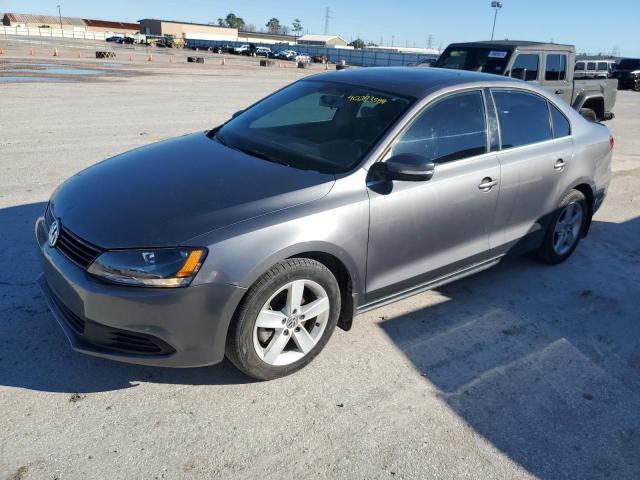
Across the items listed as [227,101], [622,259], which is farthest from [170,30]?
[622,259]

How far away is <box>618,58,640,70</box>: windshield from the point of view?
99.3 feet

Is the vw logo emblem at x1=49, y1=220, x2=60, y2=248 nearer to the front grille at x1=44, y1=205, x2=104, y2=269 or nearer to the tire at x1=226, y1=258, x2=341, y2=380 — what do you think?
the front grille at x1=44, y1=205, x2=104, y2=269

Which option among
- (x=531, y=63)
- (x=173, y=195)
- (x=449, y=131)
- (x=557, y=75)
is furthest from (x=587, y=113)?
(x=173, y=195)

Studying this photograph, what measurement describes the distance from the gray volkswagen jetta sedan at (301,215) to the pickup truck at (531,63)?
4.84m

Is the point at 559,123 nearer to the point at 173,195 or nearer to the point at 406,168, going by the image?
the point at 406,168

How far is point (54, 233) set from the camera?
2986mm

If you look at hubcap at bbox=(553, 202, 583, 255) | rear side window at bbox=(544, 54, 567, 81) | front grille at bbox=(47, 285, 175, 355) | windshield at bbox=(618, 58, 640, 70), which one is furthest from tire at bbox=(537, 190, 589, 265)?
windshield at bbox=(618, 58, 640, 70)

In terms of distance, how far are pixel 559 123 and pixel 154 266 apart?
3760 millimetres

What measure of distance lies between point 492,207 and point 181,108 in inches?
412

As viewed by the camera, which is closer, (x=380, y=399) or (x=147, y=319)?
(x=147, y=319)

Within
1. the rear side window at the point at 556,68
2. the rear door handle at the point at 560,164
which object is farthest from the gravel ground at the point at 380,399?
the rear side window at the point at 556,68

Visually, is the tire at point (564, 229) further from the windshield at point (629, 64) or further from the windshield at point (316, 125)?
the windshield at point (629, 64)

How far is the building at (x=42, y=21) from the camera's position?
390 feet

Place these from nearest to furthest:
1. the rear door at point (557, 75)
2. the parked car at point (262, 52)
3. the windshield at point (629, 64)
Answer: the rear door at point (557, 75) < the windshield at point (629, 64) < the parked car at point (262, 52)
